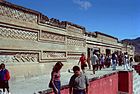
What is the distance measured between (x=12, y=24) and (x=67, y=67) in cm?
643

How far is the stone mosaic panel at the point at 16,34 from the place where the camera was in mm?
10938

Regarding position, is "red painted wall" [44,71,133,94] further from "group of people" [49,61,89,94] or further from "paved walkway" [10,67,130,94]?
A: "group of people" [49,61,89,94]

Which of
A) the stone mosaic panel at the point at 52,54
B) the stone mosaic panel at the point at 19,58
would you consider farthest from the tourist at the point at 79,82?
the stone mosaic panel at the point at 52,54

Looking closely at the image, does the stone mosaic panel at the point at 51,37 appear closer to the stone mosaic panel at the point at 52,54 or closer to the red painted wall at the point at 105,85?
the stone mosaic panel at the point at 52,54

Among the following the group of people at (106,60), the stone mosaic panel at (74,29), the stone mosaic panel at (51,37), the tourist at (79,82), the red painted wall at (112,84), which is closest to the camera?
the tourist at (79,82)

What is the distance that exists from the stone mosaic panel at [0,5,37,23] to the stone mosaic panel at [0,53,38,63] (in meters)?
1.63

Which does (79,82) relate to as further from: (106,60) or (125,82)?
(106,60)

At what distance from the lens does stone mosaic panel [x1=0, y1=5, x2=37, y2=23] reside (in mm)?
10970

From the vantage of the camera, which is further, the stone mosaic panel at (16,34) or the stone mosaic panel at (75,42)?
the stone mosaic panel at (75,42)

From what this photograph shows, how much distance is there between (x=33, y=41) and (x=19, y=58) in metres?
1.39

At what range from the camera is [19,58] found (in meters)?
11.9

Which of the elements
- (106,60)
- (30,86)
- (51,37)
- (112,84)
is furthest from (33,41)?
(106,60)

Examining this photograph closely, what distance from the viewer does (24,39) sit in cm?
1221

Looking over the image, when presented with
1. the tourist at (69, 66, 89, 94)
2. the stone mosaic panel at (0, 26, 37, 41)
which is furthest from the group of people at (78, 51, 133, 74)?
the tourist at (69, 66, 89, 94)
